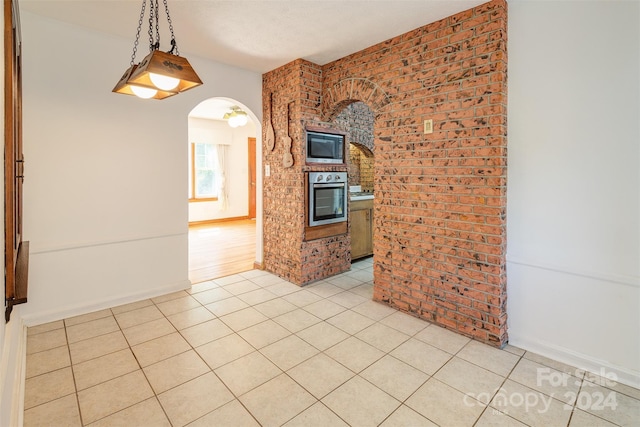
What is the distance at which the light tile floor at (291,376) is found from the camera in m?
1.79

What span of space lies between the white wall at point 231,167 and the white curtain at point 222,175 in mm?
83

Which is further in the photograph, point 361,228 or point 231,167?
point 231,167

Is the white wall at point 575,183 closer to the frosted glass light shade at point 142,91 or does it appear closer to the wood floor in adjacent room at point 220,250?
the frosted glass light shade at point 142,91

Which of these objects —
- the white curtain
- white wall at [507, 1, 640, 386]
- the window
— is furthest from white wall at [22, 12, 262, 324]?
the white curtain

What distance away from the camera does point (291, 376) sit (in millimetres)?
2141

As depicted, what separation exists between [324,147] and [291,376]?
2.75 m

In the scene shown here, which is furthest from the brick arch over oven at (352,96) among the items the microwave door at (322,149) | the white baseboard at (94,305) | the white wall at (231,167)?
the white wall at (231,167)

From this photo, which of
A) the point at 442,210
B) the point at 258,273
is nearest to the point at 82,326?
the point at 258,273

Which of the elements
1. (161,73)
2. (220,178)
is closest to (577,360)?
(161,73)

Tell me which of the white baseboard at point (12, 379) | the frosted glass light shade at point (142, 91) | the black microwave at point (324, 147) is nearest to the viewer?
the white baseboard at point (12, 379)

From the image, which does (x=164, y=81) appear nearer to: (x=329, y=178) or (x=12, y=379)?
(x=12, y=379)

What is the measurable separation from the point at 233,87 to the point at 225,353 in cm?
308

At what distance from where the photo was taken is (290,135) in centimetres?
395

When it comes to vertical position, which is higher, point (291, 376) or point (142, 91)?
point (142, 91)
